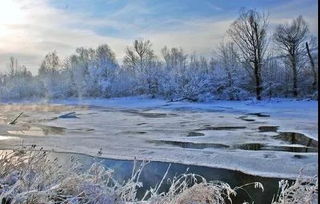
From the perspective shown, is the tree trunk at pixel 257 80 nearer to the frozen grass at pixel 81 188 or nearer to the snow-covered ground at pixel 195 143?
the snow-covered ground at pixel 195 143

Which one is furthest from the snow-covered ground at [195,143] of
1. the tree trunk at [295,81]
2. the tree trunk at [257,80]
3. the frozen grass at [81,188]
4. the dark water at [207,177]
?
the tree trunk at [295,81]

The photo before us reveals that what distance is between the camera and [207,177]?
902cm

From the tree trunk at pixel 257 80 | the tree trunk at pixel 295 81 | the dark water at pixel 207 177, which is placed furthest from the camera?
the tree trunk at pixel 295 81

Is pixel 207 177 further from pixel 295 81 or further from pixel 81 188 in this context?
pixel 295 81

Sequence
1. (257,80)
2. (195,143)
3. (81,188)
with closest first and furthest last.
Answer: (81,188)
(195,143)
(257,80)

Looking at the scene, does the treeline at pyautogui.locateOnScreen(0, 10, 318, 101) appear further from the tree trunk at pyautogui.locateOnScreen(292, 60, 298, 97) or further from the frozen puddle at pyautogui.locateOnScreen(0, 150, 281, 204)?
the frozen puddle at pyautogui.locateOnScreen(0, 150, 281, 204)

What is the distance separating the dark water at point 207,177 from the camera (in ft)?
25.0

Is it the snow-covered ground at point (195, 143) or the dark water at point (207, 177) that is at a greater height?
the snow-covered ground at point (195, 143)

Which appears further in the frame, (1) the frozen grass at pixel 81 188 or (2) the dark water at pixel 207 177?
(2) the dark water at pixel 207 177

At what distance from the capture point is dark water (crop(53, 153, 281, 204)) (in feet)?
25.0

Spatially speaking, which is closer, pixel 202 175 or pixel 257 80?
pixel 202 175

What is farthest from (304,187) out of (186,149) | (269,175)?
(186,149)

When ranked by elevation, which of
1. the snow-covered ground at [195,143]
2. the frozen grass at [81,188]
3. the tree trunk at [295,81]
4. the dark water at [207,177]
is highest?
the tree trunk at [295,81]

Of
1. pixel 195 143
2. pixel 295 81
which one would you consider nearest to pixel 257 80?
pixel 295 81
